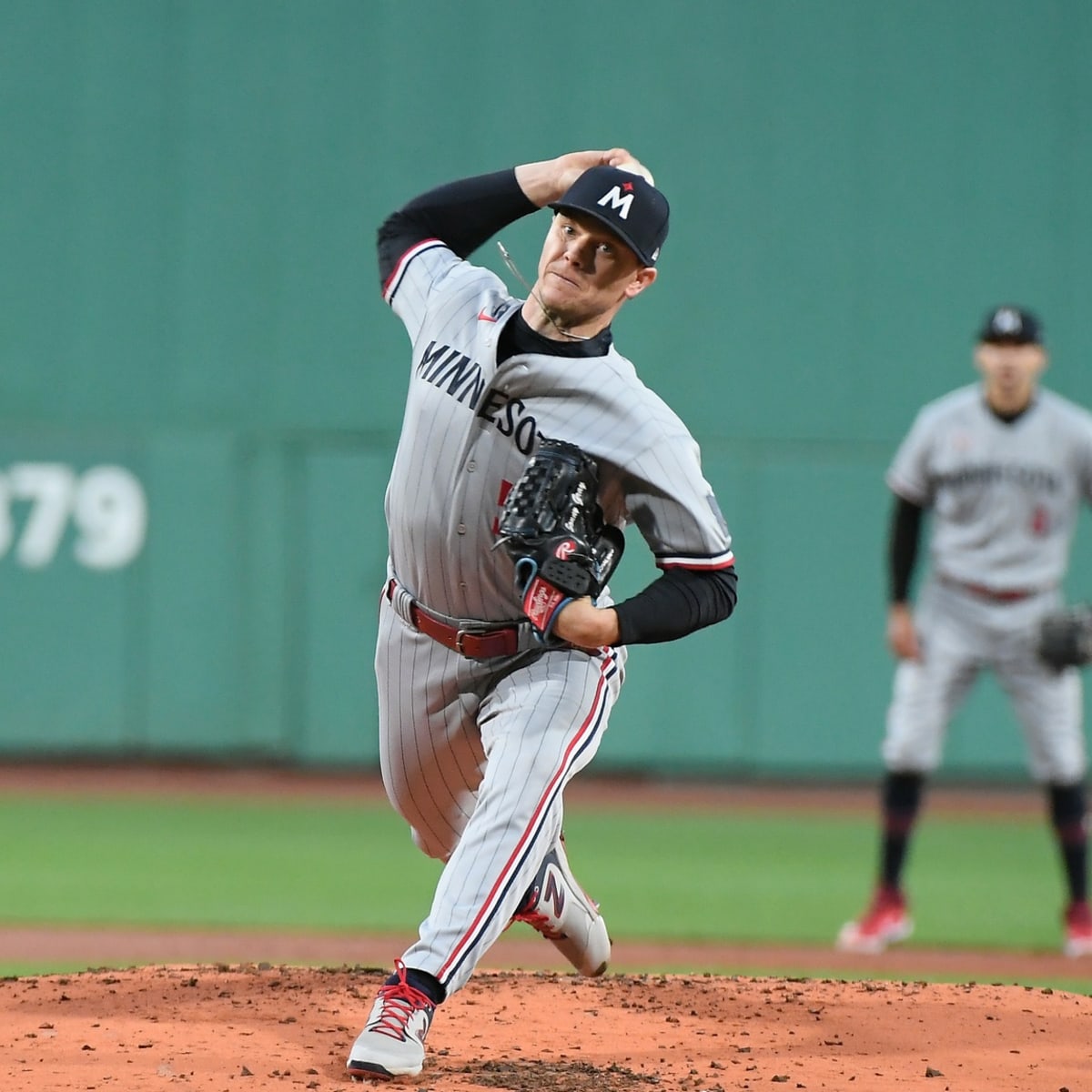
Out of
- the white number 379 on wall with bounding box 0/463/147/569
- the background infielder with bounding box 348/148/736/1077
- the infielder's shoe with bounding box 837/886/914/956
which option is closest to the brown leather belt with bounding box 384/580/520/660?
the background infielder with bounding box 348/148/736/1077

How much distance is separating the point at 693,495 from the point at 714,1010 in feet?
4.44

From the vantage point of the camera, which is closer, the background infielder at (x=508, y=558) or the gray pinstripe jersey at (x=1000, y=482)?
the background infielder at (x=508, y=558)

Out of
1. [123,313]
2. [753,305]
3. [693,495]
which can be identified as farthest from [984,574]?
[123,313]

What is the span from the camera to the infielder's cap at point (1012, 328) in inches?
227

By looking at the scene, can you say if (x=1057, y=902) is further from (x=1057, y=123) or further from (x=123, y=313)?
(x=123, y=313)

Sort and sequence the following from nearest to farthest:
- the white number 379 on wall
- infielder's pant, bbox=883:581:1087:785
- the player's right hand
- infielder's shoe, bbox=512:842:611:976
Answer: infielder's shoe, bbox=512:842:611:976
infielder's pant, bbox=883:581:1087:785
the player's right hand
the white number 379 on wall

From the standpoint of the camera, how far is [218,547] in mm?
9805

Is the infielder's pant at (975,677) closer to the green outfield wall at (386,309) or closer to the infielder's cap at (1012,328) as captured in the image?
the infielder's cap at (1012,328)

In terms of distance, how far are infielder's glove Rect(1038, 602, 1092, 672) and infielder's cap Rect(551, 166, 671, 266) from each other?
9.63 ft

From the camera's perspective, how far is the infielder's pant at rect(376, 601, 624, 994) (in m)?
3.29

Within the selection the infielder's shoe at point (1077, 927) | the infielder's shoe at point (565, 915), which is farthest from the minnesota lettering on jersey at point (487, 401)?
the infielder's shoe at point (1077, 927)

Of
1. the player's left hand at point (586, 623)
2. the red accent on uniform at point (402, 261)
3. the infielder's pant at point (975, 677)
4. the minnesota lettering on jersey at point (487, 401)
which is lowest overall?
the infielder's pant at point (975, 677)

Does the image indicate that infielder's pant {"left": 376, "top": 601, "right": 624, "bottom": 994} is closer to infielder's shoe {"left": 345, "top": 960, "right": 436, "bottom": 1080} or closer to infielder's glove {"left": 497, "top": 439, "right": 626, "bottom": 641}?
infielder's shoe {"left": 345, "top": 960, "right": 436, "bottom": 1080}

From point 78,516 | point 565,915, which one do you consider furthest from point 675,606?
point 78,516
